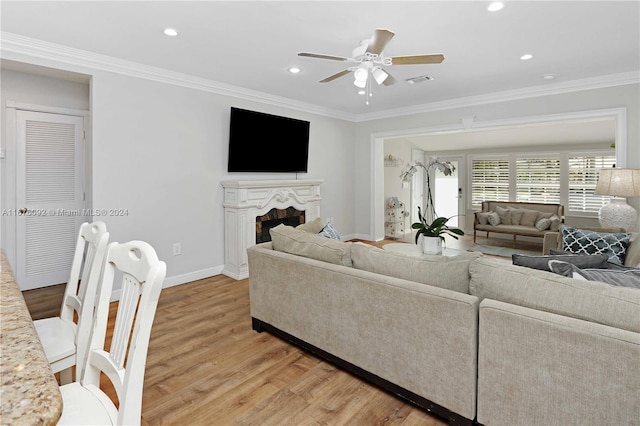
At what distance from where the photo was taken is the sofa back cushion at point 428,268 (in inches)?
74.2

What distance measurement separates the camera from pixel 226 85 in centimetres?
448

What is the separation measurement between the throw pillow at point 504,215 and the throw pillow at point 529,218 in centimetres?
23

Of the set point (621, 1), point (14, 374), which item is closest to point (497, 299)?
point (14, 374)

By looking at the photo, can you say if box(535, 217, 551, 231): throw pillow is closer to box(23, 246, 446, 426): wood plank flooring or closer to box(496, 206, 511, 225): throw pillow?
box(496, 206, 511, 225): throw pillow

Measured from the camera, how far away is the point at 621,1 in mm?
2424

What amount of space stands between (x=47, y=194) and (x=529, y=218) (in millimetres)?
7747

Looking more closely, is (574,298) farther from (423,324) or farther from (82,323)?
(82,323)

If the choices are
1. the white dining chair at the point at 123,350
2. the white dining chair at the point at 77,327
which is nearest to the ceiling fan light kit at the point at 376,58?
the white dining chair at the point at 77,327

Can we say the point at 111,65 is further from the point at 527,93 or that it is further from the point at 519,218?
the point at 519,218

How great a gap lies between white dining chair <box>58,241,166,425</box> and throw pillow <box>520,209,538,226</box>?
7.40 metres

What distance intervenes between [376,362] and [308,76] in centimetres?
325

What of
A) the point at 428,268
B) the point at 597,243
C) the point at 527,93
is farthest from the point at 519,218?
the point at 428,268

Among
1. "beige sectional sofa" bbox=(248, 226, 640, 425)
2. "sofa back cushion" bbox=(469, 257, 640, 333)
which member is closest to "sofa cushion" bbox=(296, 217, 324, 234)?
"beige sectional sofa" bbox=(248, 226, 640, 425)

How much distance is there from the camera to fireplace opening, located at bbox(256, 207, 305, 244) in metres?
4.75
